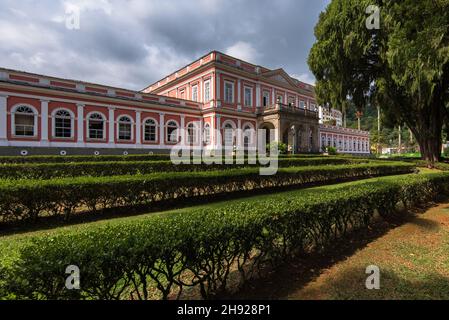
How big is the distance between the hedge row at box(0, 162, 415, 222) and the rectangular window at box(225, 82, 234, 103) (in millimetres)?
19809

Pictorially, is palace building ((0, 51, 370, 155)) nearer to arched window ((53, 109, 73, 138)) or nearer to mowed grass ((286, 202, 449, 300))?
arched window ((53, 109, 73, 138))

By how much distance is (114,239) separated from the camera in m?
2.41

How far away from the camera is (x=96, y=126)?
70.4 ft

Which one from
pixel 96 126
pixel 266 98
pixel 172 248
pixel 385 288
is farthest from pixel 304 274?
pixel 266 98

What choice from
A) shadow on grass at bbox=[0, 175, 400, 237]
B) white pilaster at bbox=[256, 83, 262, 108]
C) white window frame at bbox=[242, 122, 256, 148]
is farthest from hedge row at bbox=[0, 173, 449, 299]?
white pilaster at bbox=[256, 83, 262, 108]

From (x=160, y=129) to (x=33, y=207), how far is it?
65.7 ft

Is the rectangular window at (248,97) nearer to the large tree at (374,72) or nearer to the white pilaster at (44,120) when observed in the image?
the large tree at (374,72)

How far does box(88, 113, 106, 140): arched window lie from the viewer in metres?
21.2

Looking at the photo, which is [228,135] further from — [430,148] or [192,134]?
[430,148]

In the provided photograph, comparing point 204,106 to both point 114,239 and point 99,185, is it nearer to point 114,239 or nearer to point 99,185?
point 99,185

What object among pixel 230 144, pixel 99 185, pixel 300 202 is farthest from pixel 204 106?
pixel 300 202

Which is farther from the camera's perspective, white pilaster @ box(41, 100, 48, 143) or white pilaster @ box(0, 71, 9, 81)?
white pilaster @ box(41, 100, 48, 143)

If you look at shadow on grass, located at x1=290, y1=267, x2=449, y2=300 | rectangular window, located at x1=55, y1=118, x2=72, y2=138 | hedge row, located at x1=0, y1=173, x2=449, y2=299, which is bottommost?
shadow on grass, located at x1=290, y1=267, x2=449, y2=300

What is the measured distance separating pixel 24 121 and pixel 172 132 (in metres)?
12.4
